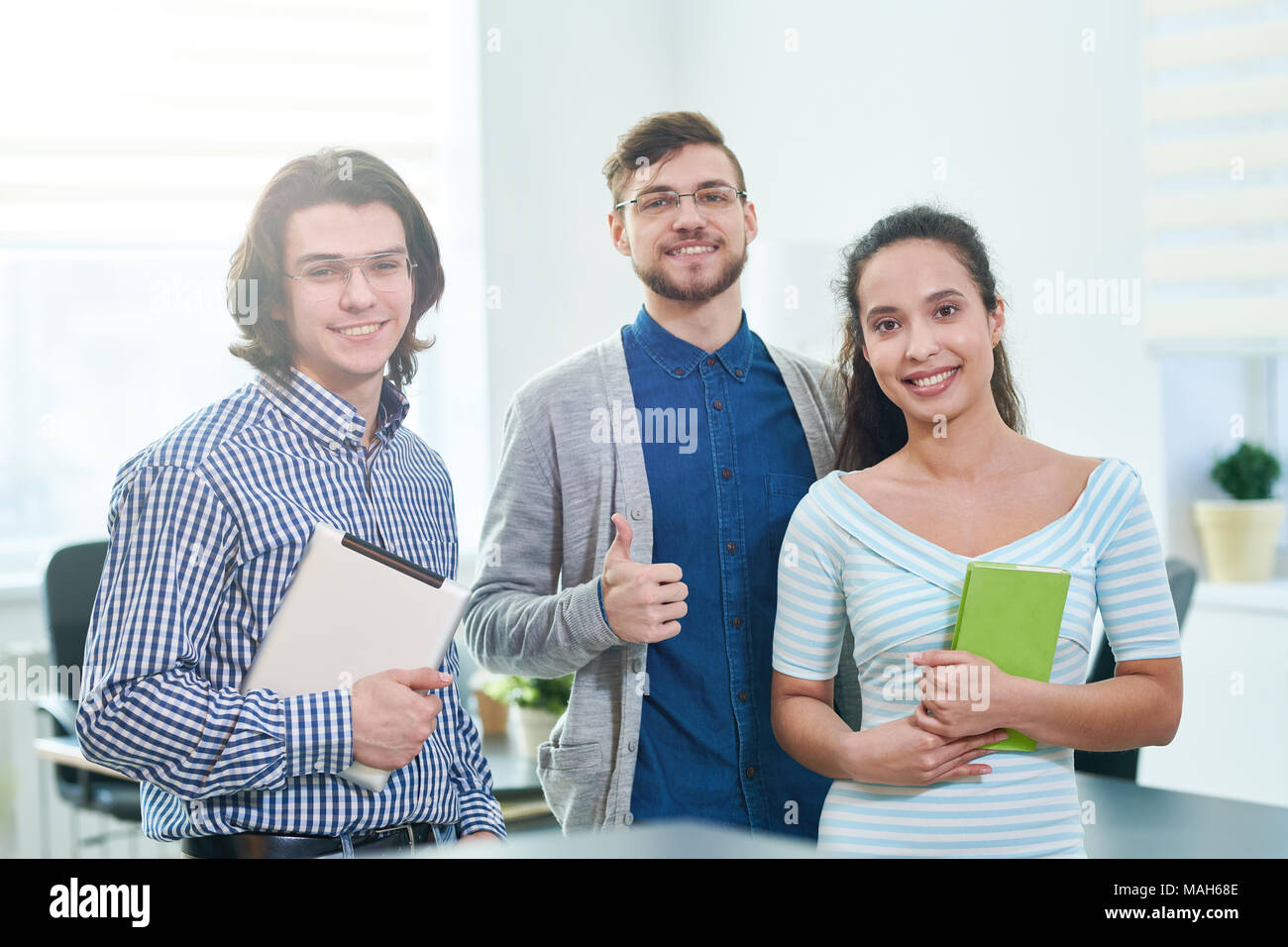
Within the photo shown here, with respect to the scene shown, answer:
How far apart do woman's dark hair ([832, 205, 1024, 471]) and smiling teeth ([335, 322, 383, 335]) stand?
0.55 meters

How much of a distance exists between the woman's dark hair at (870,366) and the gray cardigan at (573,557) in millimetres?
83

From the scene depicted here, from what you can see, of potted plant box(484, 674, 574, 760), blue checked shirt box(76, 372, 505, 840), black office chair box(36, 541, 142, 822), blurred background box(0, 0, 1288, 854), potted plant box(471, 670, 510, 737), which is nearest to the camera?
blue checked shirt box(76, 372, 505, 840)

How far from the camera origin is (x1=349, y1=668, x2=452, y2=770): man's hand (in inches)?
42.9

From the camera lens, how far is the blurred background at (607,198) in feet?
9.64

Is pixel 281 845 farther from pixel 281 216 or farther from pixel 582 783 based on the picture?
pixel 281 216

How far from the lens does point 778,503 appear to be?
1.52 meters

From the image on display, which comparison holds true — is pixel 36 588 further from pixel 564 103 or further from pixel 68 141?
pixel 564 103

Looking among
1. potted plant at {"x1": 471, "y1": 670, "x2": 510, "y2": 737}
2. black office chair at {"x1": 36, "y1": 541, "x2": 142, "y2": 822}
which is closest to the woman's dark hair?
potted plant at {"x1": 471, "y1": 670, "x2": 510, "y2": 737}

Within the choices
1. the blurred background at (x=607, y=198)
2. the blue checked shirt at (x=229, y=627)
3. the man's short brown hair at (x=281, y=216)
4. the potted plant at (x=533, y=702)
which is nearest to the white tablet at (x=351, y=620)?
the blue checked shirt at (x=229, y=627)

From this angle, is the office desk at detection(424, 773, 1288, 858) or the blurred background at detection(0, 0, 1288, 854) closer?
the office desk at detection(424, 773, 1288, 858)

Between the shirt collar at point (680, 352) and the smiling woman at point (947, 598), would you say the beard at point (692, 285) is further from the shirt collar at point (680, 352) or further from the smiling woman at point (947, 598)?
the smiling woman at point (947, 598)

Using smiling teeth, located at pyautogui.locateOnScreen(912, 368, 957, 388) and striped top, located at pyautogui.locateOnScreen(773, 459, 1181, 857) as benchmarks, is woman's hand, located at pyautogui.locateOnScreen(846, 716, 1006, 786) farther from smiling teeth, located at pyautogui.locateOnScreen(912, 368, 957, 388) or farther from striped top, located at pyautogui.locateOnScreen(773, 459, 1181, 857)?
smiling teeth, located at pyautogui.locateOnScreen(912, 368, 957, 388)

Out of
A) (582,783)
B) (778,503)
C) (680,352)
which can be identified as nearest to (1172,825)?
(778,503)
